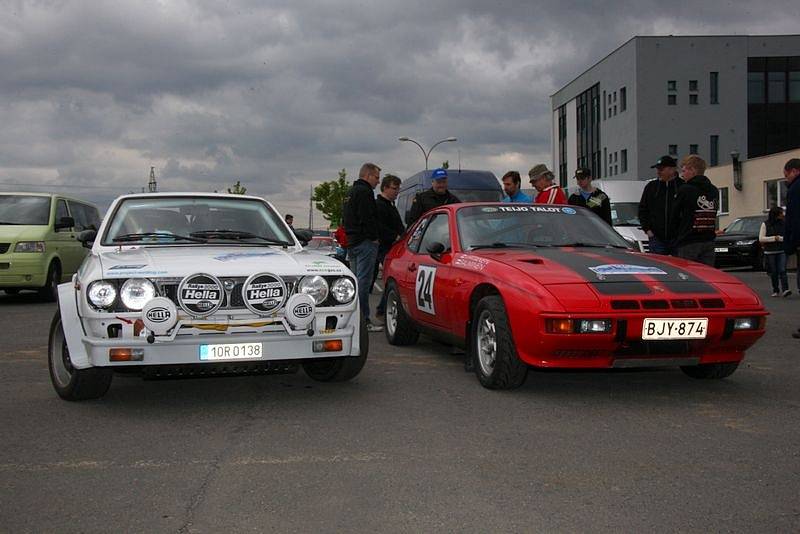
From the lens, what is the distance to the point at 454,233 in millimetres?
7176

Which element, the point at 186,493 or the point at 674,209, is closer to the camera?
the point at 186,493

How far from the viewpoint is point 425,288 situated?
7.40m

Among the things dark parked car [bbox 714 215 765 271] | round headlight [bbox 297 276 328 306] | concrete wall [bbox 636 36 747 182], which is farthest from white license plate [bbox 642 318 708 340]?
concrete wall [bbox 636 36 747 182]

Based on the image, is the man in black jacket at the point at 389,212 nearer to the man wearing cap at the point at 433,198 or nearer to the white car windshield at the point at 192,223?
the man wearing cap at the point at 433,198

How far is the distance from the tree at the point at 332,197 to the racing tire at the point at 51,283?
6590cm

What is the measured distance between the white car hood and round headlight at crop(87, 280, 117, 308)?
63 millimetres

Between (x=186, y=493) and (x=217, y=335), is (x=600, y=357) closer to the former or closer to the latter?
(x=217, y=335)

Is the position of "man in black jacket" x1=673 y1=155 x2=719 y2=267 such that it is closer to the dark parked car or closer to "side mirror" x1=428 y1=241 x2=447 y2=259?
"side mirror" x1=428 y1=241 x2=447 y2=259

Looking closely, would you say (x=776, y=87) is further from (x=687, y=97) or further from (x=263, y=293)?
(x=263, y=293)

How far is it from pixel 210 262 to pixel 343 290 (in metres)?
0.88

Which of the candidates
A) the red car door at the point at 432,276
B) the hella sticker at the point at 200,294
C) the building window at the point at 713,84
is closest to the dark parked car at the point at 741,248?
the red car door at the point at 432,276

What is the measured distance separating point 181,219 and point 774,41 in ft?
166

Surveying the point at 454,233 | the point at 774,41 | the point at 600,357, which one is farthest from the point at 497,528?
the point at 774,41

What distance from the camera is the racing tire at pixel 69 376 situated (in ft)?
17.9
